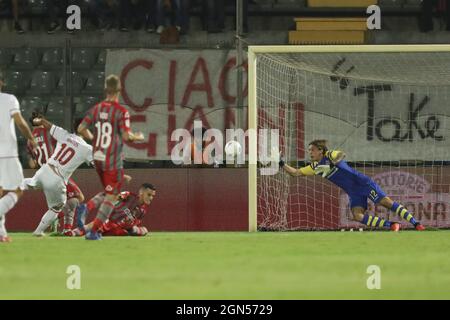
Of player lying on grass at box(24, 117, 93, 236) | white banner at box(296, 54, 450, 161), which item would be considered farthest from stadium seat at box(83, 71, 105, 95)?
player lying on grass at box(24, 117, 93, 236)

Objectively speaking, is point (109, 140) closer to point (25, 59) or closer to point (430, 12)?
point (25, 59)

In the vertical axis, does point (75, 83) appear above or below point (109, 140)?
above

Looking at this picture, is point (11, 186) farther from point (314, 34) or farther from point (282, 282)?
point (314, 34)

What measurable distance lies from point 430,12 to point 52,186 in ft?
29.8

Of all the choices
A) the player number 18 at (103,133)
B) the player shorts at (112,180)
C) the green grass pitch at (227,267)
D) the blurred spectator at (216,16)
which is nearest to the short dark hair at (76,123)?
the green grass pitch at (227,267)

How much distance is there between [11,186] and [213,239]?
2616 millimetres

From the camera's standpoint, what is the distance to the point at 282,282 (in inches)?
347

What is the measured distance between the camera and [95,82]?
779 inches

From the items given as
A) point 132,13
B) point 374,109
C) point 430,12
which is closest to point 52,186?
point 374,109

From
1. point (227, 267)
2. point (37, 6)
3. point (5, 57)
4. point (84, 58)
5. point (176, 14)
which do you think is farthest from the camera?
point (37, 6)

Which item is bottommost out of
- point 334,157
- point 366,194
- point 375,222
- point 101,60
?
point 375,222

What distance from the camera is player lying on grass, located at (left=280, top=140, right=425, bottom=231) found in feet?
53.0

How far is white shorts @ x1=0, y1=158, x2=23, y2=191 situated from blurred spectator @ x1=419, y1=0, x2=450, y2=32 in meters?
10.6
